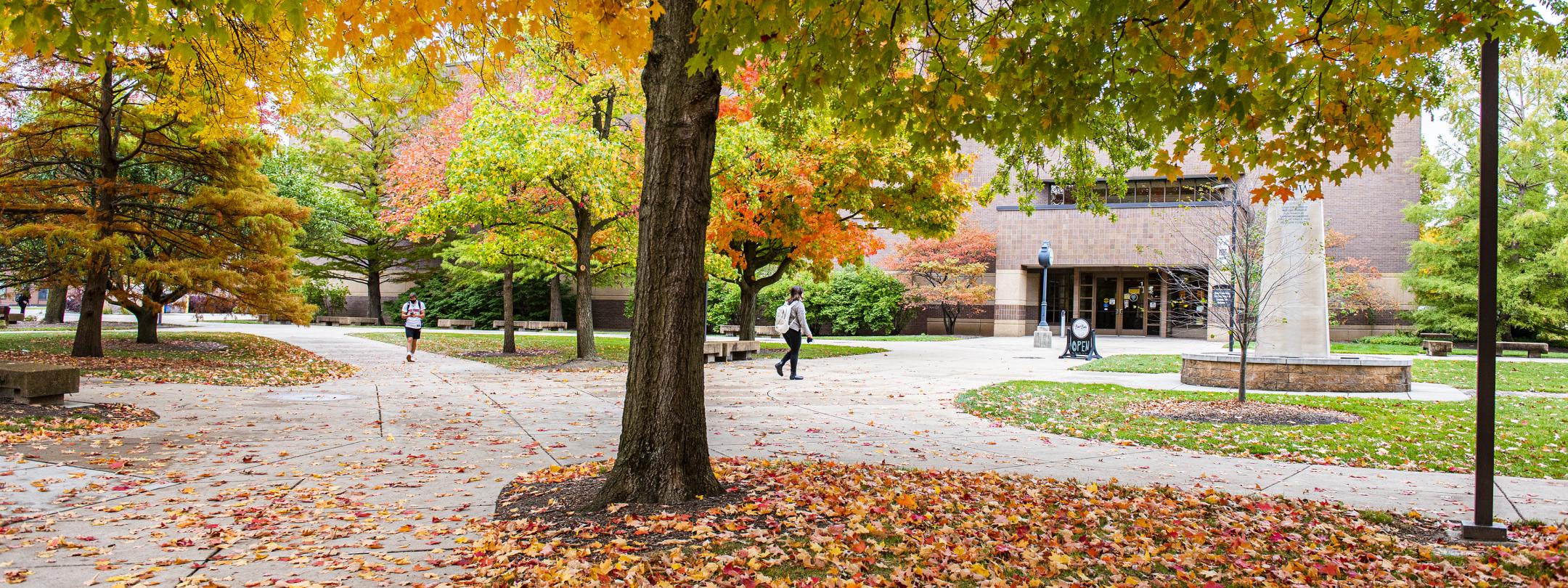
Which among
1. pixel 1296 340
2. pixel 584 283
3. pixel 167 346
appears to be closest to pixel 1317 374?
pixel 1296 340

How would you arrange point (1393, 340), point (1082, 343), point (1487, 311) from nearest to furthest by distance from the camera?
point (1487, 311) < point (1082, 343) < point (1393, 340)

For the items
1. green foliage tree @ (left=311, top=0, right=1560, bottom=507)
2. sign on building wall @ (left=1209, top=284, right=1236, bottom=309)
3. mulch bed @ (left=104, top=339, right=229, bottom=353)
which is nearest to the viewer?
green foliage tree @ (left=311, top=0, right=1560, bottom=507)

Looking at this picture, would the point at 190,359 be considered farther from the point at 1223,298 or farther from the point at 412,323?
the point at 1223,298

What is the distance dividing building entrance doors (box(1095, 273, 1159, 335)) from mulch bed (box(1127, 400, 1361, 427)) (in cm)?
2802

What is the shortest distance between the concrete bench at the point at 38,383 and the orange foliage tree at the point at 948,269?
27.4m

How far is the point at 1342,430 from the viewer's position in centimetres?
858

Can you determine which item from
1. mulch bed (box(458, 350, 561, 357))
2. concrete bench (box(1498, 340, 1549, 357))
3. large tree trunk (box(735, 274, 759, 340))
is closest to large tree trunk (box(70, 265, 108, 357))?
mulch bed (box(458, 350, 561, 357))

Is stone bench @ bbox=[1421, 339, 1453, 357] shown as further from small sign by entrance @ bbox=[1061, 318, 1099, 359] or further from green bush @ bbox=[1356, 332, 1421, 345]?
small sign by entrance @ bbox=[1061, 318, 1099, 359]

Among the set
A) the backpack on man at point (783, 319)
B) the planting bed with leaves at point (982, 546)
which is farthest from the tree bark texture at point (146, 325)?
the planting bed with leaves at point (982, 546)

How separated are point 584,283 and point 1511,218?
2767 centimetres

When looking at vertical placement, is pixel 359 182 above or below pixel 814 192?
above

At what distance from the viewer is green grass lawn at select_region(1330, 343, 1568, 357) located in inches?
907

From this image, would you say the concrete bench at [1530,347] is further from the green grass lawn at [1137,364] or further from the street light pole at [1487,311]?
the street light pole at [1487,311]

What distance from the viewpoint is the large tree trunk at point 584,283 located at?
16625 mm
